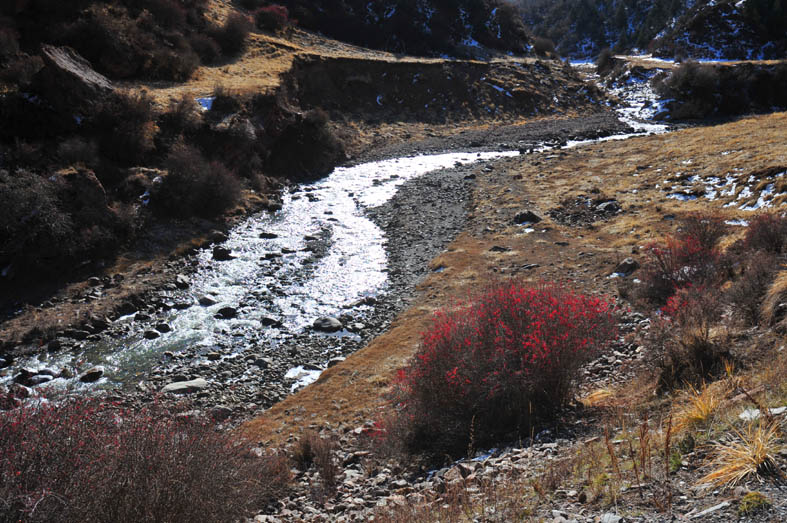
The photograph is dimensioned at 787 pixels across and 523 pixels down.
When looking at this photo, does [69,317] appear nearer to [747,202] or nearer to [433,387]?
[433,387]

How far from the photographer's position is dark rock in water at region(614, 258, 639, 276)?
11375 millimetres

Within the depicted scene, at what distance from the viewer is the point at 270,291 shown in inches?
537

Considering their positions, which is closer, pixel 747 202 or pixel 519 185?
pixel 747 202

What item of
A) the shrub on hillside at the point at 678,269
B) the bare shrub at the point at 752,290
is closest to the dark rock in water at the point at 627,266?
the shrub on hillside at the point at 678,269

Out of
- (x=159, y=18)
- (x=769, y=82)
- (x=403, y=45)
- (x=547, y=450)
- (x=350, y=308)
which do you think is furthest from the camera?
(x=403, y=45)

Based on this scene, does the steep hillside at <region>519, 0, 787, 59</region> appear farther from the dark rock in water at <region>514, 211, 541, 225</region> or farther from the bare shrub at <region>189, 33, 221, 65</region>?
the bare shrub at <region>189, 33, 221, 65</region>

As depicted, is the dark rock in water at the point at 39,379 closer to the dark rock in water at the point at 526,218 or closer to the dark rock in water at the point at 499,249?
the dark rock in water at the point at 499,249

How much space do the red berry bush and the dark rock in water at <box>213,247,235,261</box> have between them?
34.6ft

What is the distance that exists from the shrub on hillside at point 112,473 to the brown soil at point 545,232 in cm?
313

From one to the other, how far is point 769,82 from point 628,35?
6327 centimetres

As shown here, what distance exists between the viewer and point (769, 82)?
37.1 m

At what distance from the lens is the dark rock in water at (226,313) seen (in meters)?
12.2

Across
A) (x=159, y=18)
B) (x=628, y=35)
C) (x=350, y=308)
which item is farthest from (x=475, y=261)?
(x=628, y=35)

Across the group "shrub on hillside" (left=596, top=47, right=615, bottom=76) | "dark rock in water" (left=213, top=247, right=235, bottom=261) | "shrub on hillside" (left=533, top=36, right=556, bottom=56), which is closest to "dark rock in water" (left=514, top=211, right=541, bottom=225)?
"dark rock in water" (left=213, top=247, right=235, bottom=261)
